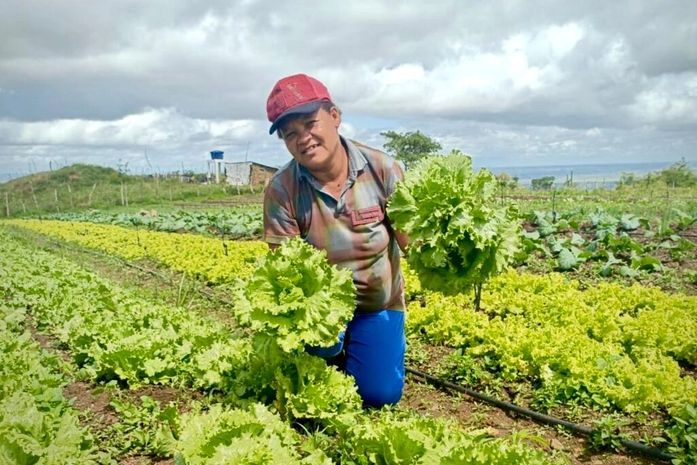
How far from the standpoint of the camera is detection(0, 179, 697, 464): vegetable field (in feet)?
11.4

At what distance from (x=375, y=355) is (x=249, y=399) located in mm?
1088

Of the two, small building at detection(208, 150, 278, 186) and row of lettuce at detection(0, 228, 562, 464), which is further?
small building at detection(208, 150, 278, 186)

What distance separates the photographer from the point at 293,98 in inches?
159

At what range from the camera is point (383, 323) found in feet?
15.7

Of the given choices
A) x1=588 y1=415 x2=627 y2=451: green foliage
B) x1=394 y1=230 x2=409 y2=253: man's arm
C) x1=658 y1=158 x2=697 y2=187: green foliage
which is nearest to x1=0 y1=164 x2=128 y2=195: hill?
x1=658 y1=158 x2=697 y2=187: green foliage

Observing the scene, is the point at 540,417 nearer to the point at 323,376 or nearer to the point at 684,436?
the point at 684,436

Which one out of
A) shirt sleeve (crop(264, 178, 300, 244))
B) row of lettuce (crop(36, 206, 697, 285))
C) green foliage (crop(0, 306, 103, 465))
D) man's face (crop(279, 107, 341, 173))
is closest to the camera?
green foliage (crop(0, 306, 103, 465))

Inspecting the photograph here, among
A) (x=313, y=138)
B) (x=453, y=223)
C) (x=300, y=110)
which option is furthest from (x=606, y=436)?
(x=300, y=110)

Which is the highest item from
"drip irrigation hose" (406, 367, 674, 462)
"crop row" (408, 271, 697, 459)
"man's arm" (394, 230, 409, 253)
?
"man's arm" (394, 230, 409, 253)

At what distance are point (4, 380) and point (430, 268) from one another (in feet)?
11.7

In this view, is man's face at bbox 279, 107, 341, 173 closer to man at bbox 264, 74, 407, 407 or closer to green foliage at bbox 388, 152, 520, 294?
man at bbox 264, 74, 407, 407

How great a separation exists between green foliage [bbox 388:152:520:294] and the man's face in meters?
0.62

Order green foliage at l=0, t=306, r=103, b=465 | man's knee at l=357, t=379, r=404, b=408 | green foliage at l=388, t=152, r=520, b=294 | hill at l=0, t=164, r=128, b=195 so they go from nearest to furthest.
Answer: green foliage at l=0, t=306, r=103, b=465, green foliage at l=388, t=152, r=520, b=294, man's knee at l=357, t=379, r=404, b=408, hill at l=0, t=164, r=128, b=195

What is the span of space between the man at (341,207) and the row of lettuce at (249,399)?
52 centimetres
